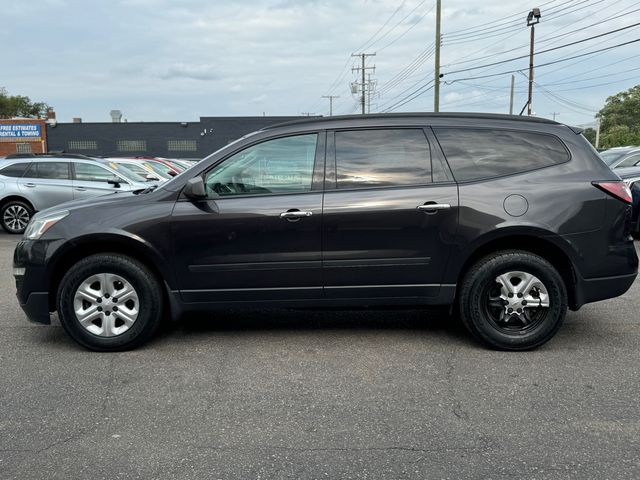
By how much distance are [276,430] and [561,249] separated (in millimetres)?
2615

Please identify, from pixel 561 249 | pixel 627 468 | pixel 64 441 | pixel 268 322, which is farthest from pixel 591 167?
pixel 64 441

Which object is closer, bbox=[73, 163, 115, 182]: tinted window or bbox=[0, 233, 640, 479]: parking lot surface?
bbox=[0, 233, 640, 479]: parking lot surface

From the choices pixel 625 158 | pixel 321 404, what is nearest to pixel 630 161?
pixel 625 158

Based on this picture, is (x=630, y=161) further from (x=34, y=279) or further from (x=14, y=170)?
(x=14, y=170)

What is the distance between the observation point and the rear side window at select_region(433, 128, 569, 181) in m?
4.34

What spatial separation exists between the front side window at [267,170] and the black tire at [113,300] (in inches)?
34.9

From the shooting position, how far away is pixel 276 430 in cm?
314

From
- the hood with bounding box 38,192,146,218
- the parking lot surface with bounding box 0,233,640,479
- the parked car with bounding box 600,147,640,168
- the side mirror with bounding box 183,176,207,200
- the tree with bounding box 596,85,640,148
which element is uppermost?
the tree with bounding box 596,85,640,148

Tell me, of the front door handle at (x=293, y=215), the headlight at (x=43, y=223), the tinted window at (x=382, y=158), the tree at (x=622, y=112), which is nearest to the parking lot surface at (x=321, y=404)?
the headlight at (x=43, y=223)

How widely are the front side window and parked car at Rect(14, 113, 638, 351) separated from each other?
11 mm

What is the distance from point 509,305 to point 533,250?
19.9 inches

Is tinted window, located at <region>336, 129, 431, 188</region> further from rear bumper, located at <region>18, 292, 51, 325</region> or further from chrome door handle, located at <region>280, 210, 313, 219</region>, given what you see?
rear bumper, located at <region>18, 292, 51, 325</region>

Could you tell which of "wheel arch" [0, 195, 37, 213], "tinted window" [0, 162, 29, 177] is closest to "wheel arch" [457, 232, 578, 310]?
"wheel arch" [0, 195, 37, 213]

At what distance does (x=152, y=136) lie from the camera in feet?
162
